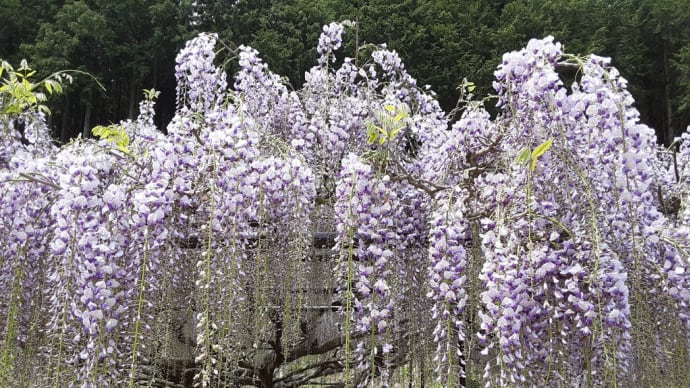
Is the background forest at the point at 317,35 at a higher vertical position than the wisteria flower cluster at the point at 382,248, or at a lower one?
higher

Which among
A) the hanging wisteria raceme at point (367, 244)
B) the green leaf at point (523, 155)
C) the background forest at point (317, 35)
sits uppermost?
the background forest at point (317, 35)

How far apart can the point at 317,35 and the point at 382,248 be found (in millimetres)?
16927

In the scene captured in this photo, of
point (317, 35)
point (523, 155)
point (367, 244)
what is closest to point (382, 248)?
point (367, 244)

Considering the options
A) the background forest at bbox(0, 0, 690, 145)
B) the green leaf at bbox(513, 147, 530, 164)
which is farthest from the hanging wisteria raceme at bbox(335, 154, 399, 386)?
the background forest at bbox(0, 0, 690, 145)

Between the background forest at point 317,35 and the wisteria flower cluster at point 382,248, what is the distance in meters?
15.8

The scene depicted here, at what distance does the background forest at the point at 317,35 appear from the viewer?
18.7 meters

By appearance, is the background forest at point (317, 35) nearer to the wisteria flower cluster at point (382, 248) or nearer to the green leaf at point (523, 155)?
the wisteria flower cluster at point (382, 248)

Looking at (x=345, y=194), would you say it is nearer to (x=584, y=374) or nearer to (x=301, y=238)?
(x=301, y=238)

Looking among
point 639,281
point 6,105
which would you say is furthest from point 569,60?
point 6,105

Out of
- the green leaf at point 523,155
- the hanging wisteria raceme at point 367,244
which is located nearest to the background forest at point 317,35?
the hanging wisteria raceme at point 367,244

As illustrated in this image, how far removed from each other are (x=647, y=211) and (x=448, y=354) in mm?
1225

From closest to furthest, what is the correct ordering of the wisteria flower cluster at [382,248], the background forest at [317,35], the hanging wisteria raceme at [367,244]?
1. the wisteria flower cluster at [382,248]
2. the hanging wisteria raceme at [367,244]
3. the background forest at [317,35]

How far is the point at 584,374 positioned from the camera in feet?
7.34

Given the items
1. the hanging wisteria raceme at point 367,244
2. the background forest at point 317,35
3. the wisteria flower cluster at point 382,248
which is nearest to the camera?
the wisteria flower cluster at point 382,248
